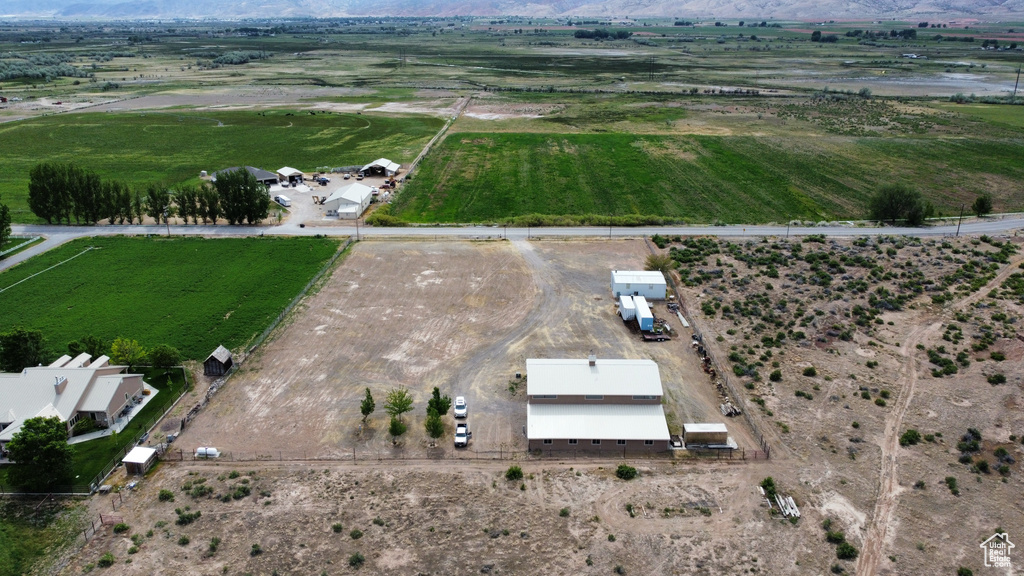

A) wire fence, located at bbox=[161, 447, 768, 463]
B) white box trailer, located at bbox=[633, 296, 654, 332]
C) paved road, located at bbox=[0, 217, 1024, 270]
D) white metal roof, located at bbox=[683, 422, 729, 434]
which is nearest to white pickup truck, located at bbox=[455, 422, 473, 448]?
wire fence, located at bbox=[161, 447, 768, 463]

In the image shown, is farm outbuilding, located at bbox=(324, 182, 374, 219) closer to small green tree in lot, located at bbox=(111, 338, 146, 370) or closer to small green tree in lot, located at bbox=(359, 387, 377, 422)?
small green tree in lot, located at bbox=(111, 338, 146, 370)

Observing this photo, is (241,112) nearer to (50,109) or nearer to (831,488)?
(50,109)

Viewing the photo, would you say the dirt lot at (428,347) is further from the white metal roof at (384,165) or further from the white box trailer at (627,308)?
the white metal roof at (384,165)

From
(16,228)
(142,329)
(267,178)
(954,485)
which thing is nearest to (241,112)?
(267,178)

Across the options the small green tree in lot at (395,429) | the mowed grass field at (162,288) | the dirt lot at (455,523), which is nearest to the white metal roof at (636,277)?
the dirt lot at (455,523)

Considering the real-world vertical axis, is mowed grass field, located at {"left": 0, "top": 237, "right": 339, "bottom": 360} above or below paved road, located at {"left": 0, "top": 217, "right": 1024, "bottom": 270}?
below

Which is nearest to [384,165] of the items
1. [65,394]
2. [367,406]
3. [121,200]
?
[121,200]
